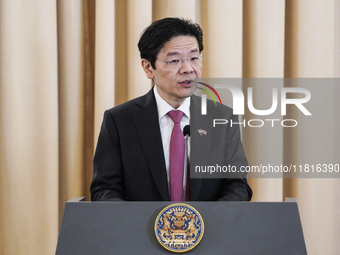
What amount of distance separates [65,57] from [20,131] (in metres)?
0.43

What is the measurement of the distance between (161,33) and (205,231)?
0.77 m

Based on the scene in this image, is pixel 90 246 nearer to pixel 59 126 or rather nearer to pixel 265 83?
pixel 59 126

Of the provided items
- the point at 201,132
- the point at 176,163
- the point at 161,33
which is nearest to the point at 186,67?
the point at 161,33

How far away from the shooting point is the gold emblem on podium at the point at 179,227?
792 millimetres

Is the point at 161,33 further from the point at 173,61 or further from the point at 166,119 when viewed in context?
the point at 166,119

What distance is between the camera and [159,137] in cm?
126

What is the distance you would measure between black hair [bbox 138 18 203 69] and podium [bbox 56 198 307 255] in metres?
0.66

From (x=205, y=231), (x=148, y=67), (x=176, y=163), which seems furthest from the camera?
(x=148, y=67)

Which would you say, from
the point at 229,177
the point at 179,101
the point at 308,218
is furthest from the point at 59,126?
the point at 308,218

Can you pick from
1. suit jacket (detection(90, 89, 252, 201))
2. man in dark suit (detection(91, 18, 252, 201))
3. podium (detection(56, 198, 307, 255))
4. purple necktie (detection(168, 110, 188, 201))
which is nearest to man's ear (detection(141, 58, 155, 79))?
man in dark suit (detection(91, 18, 252, 201))

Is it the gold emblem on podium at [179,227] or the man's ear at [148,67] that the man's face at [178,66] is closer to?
the man's ear at [148,67]

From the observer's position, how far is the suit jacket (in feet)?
3.96

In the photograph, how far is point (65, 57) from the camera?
166 centimetres

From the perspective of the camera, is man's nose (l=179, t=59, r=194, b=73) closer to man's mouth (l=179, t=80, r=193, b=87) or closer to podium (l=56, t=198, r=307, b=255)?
man's mouth (l=179, t=80, r=193, b=87)
